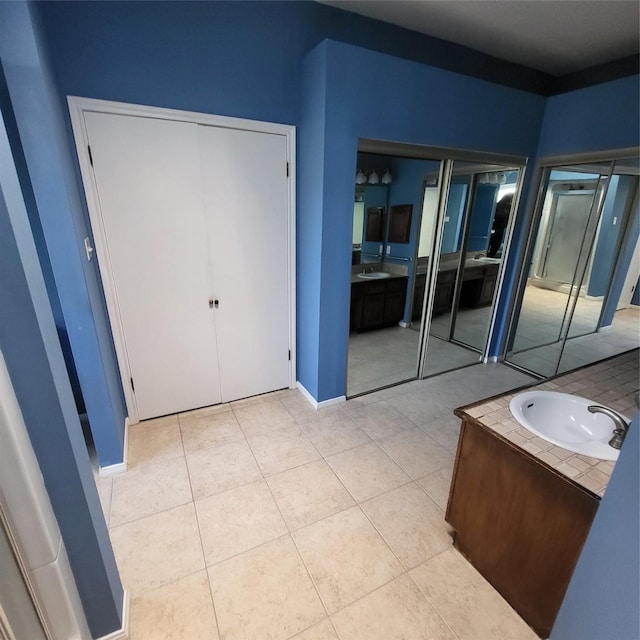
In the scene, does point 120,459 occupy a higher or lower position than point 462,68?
lower

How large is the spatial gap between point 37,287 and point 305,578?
1576mm

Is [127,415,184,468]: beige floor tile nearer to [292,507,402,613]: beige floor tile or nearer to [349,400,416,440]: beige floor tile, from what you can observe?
[292,507,402,613]: beige floor tile

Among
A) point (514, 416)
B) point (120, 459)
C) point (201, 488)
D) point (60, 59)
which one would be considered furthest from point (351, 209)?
point (120, 459)

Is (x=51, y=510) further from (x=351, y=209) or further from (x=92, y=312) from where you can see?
(x=351, y=209)

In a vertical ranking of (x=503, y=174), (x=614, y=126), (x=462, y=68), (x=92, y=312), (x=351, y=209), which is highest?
(x=462, y=68)

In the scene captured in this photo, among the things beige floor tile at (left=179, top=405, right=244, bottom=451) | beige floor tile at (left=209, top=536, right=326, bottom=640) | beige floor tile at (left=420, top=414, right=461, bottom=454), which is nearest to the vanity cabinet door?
beige floor tile at (left=420, top=414, right=461, bottom=454)

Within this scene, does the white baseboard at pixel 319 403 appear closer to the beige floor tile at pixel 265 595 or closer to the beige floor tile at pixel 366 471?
the beige floor tile at pixel 366 471

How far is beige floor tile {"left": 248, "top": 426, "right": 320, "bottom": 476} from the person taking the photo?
7.07 feet

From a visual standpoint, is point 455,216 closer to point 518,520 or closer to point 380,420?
point 380,420

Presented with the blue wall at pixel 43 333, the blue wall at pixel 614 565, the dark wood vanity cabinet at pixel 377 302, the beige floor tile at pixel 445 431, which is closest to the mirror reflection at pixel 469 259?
the dark wood vanity cabinet at pixel 377 302

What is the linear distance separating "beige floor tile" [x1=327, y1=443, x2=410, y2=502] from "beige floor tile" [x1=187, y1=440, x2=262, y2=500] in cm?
55

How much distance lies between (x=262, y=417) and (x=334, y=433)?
613 mm

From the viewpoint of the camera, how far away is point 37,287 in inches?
33.8

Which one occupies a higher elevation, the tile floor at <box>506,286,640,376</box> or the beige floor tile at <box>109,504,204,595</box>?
the tile floor at <box>506,286,640,376</box>
